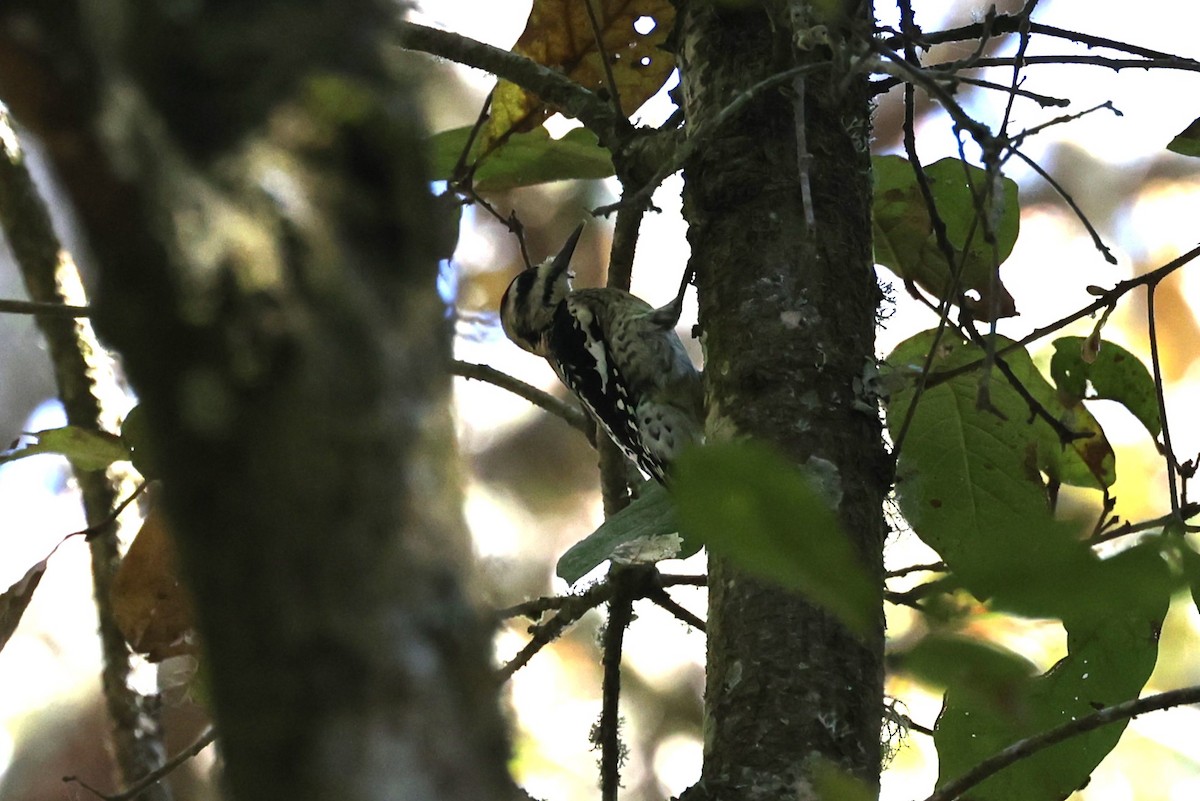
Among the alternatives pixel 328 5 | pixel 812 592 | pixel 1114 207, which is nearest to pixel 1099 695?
pixel 812 592

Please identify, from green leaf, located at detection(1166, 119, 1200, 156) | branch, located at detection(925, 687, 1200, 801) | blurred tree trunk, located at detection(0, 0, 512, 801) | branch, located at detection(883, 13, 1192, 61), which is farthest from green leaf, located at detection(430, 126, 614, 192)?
blurred tree trunk, located at detection(0, 0, 512, 801)

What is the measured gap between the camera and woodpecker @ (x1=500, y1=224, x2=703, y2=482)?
127 inches

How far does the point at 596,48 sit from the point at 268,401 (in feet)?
6.09

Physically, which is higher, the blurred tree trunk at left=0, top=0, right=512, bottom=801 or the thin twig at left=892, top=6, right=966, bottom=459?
the thin twig at left=892, top=6, right=966, bottom=459

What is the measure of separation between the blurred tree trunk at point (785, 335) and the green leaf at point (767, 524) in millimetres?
740

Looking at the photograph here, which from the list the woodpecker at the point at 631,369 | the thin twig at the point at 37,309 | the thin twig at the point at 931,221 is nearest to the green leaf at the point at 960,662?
the thin twig at the point at 931,221

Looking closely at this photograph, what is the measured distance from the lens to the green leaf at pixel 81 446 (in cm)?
195

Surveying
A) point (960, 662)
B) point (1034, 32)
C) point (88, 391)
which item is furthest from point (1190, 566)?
point (88, 391)

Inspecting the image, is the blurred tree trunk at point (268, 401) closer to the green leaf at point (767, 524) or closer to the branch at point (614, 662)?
the green leaf at point (767, 524)

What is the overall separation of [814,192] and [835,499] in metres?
0.41

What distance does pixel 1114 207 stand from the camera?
7156 millimetres

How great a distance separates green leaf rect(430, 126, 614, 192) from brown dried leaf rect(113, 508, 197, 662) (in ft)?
2.59

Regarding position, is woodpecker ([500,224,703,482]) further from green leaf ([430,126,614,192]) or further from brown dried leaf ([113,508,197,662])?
brown dried leaf ([113,508,197,662])

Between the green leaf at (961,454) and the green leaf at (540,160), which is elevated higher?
the green leaf at (540,160)
